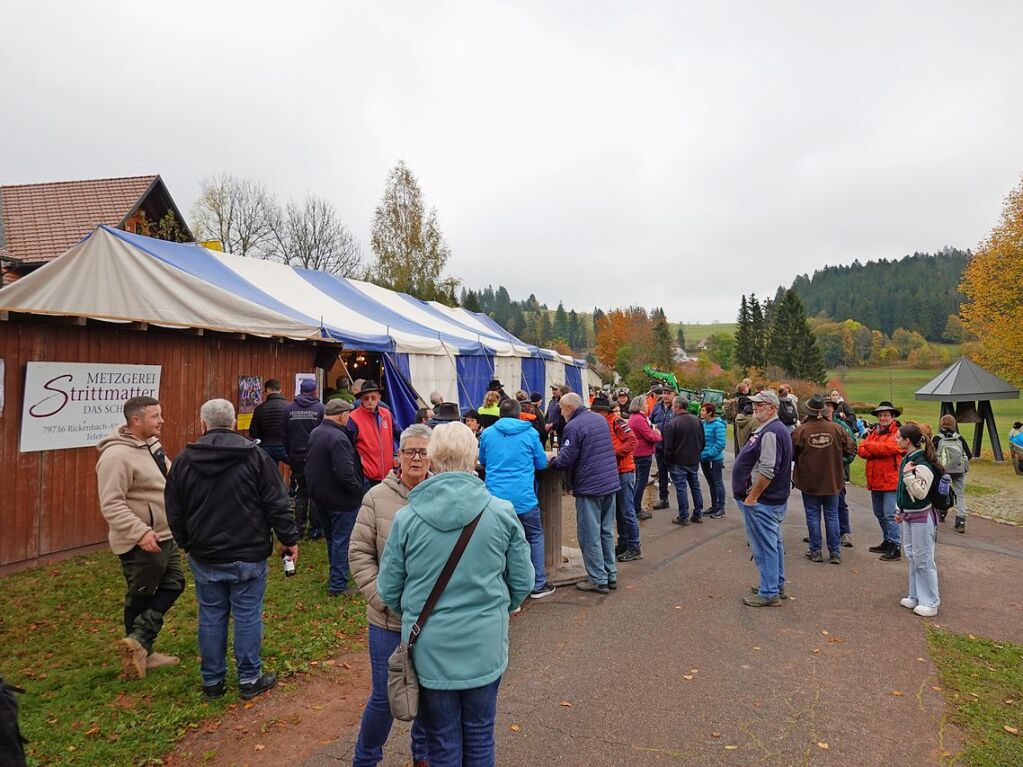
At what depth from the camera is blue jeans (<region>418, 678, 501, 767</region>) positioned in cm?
214

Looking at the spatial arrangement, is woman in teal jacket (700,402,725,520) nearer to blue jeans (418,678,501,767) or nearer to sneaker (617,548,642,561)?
sneaker (617,548,642,561)

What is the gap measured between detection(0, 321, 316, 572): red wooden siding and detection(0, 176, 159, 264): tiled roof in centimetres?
1229

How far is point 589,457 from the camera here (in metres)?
5.31

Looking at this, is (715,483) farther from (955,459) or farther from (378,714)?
(378,714)

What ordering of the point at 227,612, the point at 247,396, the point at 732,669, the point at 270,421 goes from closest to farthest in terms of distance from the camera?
the point at 227,612 < the point at 732,669 < the point at 270,421 < the point at 247,396

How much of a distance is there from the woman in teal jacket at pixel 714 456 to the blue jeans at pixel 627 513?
8.61 feet

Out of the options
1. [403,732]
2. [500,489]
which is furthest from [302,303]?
[403,732]

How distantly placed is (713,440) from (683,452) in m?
0.81

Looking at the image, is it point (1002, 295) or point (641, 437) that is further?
point (1002, 295)

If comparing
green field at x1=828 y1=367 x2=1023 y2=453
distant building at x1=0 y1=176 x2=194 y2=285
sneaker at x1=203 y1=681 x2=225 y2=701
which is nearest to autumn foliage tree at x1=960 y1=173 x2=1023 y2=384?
green field at x1=828 y1=367 x2=1023 y2=453

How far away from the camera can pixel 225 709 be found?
347 cm

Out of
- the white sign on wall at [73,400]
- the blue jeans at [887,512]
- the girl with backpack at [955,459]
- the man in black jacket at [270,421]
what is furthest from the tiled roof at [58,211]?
the girl with backpack at [955,459]

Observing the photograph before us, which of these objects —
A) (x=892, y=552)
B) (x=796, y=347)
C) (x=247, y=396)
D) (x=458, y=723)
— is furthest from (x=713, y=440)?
(x=796, y=347)

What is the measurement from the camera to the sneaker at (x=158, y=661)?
392 cm
